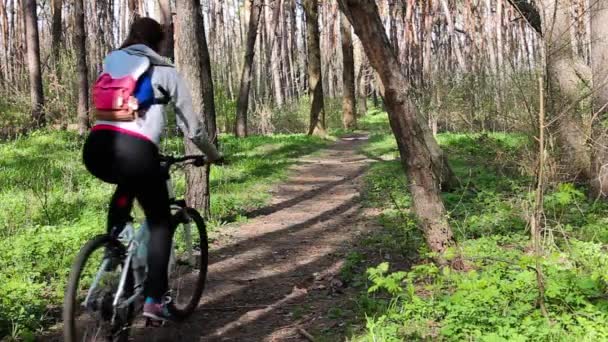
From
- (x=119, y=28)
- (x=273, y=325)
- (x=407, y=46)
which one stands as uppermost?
(x=119, y=28)

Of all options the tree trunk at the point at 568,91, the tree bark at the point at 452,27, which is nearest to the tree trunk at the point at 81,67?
the tree trunk at the point at 568,91

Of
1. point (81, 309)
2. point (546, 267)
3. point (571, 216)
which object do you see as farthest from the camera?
point (571, 216)

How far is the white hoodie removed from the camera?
9.55 feet

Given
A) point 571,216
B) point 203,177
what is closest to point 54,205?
point 203,177

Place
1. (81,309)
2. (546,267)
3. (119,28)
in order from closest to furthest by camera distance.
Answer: (81,309) < (546,267) < (119,28)

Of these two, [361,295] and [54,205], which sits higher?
[54,205]

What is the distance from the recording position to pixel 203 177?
6621 mm

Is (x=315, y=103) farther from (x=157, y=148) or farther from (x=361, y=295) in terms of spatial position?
(x=157, y=148)

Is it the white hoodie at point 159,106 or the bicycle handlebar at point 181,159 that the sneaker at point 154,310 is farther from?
the white hoodie at point 159,106

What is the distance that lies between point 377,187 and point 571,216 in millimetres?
3174

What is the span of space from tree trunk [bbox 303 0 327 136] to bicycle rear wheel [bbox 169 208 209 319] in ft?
41.5

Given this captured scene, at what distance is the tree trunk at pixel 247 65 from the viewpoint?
1545 centimetres

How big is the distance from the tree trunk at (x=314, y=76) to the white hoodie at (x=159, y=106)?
13.5 m

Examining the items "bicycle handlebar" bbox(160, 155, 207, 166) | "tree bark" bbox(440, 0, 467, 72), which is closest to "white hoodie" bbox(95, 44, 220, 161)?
"bicycle handlebar" bbox(160, 155, 207, 166)
